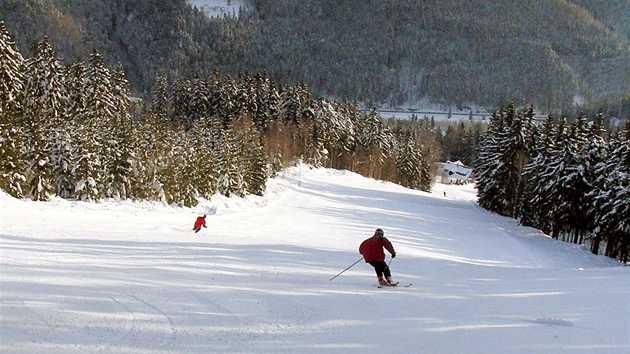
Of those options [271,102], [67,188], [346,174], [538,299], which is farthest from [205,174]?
[271,102]

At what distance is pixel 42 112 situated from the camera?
112 ft

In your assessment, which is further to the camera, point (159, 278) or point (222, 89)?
point (222, 89)

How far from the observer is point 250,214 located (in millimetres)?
30406

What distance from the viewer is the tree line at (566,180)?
28.5 m

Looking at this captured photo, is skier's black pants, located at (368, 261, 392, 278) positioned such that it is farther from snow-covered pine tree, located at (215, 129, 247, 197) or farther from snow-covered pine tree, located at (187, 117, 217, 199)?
snow-covered pine tree, located at (215, 129, 247, 197)

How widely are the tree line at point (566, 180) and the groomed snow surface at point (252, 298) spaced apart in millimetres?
16442

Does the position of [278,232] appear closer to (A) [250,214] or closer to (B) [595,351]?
(A) [250,214]

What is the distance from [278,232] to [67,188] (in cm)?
1222

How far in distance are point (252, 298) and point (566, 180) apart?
31.5m

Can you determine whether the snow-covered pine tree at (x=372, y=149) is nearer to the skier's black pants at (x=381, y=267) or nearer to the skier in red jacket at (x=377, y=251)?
the skier's black pants at (x=381, y=267)

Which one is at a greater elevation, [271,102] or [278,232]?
[271,102]

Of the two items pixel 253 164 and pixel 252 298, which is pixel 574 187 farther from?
pixel 252 298

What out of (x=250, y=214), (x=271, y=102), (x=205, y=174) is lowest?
(x=250, y=214)

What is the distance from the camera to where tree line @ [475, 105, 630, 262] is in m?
28.5
